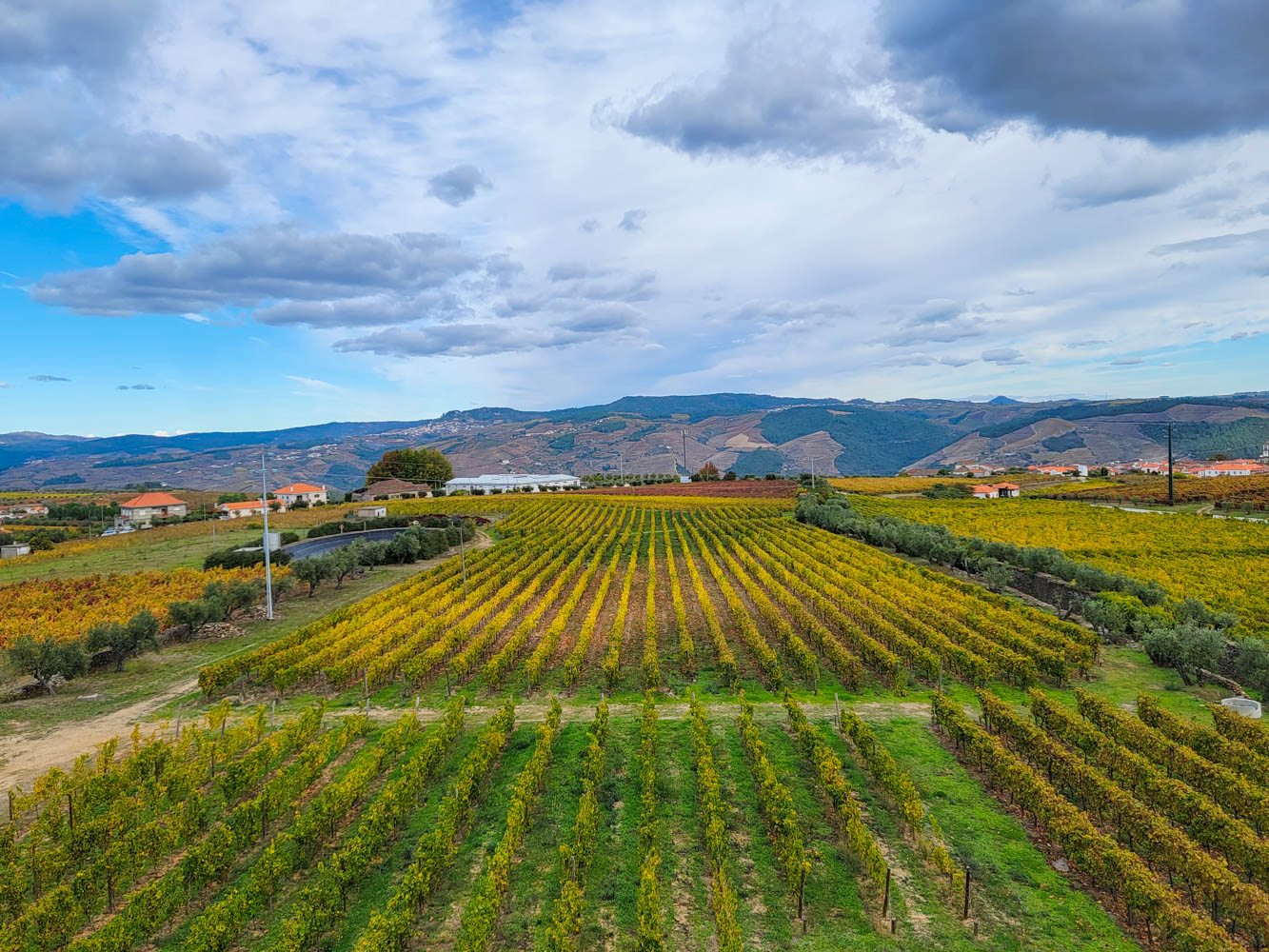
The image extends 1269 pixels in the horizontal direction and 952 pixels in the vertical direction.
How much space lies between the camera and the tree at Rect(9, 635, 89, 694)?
80.4 ft

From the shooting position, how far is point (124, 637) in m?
27.8

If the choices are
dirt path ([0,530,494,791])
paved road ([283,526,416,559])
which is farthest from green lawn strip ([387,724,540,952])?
paved road ([283,526,416,559])

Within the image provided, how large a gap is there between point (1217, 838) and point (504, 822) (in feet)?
52.6

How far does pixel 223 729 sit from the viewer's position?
70.8 ft

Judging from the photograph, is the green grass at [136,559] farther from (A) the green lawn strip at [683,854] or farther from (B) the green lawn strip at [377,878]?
(A) the green lawn strip at [683,854]

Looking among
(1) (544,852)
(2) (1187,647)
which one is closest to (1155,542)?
(2) (1187,647)

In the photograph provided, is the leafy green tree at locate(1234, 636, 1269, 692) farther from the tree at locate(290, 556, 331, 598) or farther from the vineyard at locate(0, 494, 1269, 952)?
the tree at locate(290, 556, 331, 598)

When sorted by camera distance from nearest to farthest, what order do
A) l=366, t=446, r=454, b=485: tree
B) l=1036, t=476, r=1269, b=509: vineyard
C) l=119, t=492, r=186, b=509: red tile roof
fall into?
l=1036, t=476, r=1269, b=509: vineyard → l=119, t=492, r=186, b=509: red tile roof → l=366, t=446, r=454, b=485: tree

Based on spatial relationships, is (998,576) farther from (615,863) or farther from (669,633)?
(615,863)

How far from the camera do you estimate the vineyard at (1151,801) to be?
38.4 ft

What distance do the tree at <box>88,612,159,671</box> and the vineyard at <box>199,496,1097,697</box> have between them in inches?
245

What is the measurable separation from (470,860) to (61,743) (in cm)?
1648

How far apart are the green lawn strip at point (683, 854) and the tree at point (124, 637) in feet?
81.9

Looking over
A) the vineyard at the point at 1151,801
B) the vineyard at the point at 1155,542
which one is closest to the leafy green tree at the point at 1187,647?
the vineyard at the point at 1151,801
